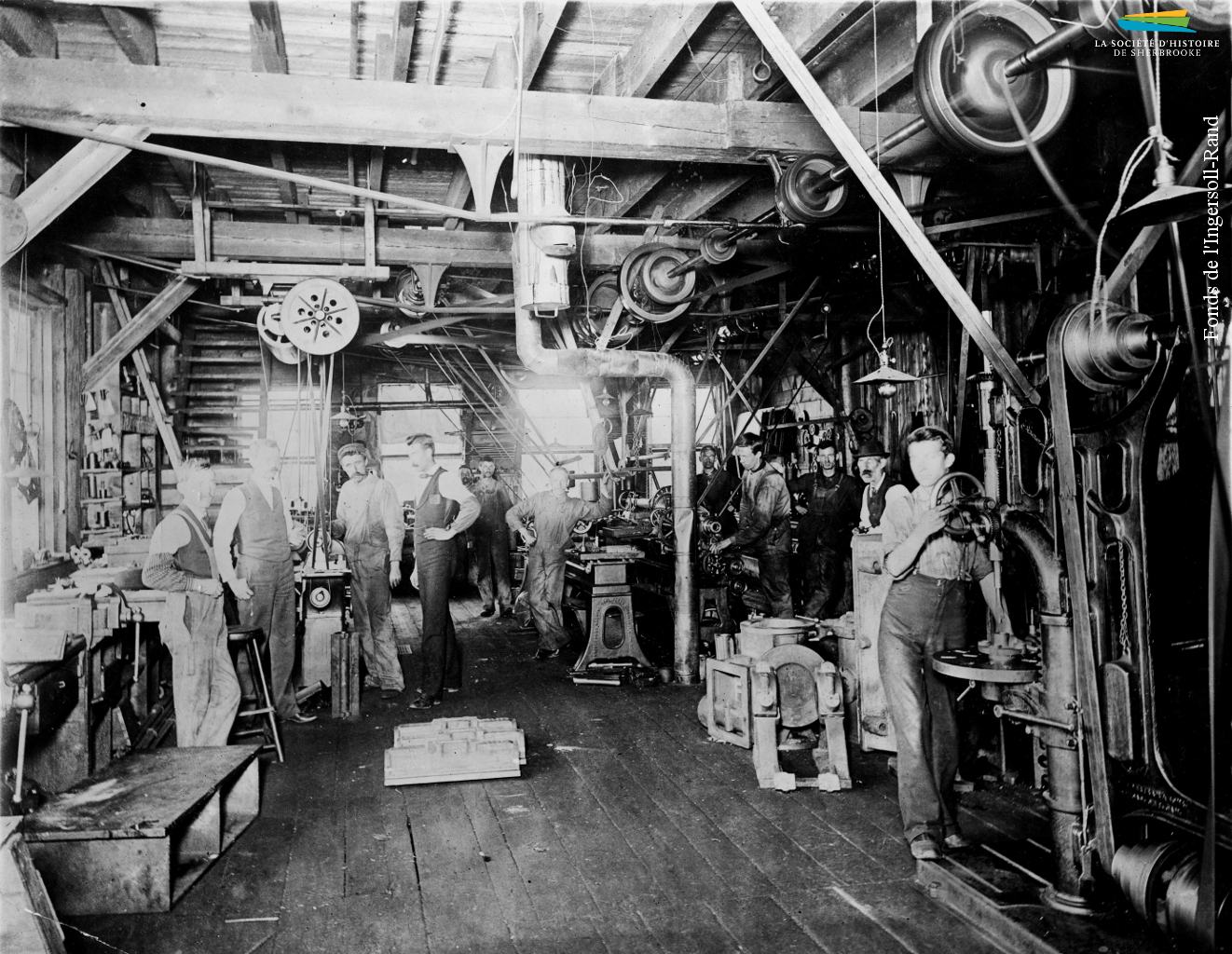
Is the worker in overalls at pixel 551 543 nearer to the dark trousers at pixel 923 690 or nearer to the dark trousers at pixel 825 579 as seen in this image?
the dark trousers at pixel 825 579

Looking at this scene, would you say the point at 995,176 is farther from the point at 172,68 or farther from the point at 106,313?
the point at 106,313

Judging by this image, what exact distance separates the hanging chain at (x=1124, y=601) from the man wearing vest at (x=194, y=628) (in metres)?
4.51

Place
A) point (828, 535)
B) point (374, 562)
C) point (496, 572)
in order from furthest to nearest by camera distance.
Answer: point (496, 572) → point (828, 535) → point (374, 562)

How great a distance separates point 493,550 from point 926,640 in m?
7.66

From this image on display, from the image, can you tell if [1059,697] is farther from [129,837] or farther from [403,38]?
[403,38]

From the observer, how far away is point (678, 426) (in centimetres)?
746

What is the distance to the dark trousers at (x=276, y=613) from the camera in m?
5.96

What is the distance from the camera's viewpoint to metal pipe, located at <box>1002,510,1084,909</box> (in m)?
3.27

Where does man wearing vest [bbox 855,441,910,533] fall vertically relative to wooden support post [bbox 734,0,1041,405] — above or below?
below

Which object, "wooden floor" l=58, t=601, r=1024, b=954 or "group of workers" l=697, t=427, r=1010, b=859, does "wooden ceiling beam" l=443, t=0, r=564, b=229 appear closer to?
"group of workers" l=697, t=427, r=1010, b=859

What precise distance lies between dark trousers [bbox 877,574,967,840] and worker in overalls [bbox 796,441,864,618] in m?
5.36

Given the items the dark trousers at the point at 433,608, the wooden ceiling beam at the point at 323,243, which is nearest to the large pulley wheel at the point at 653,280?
the wooden ceiling beam at the point at 323,243

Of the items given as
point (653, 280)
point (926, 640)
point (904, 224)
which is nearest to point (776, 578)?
point (653, 280)

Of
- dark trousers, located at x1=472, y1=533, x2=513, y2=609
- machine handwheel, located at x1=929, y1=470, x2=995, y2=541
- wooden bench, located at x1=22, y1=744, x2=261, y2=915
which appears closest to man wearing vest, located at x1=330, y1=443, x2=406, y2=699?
wooden bench, located at x1=22, y1=744, x2=261, y2=915
